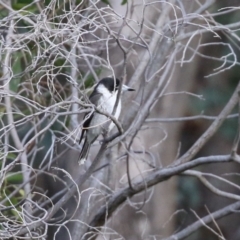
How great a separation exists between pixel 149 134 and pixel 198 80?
8.22 feet

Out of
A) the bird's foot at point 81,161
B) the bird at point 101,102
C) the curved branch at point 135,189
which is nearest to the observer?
the curved branch at point 135,189

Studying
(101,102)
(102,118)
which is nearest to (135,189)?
(101,102)

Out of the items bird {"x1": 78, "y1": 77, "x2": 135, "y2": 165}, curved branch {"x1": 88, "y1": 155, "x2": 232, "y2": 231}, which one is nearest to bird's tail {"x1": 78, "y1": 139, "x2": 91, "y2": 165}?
bird {"x1": 78, "y1": 77, "x2": 135, "y2": 165}

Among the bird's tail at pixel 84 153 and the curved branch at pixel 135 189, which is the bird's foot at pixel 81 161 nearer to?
the bird's tail at pixel 84 153

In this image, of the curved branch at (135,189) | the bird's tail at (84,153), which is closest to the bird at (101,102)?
the bird's tail at (84,153)

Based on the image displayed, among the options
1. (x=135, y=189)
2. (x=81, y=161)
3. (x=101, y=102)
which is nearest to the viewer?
(x=135, y=189)

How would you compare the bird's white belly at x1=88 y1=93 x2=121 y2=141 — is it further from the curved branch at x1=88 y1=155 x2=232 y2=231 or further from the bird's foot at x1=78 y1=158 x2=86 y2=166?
the curved branch at x1=88 y1=155 x2=232 y2=231

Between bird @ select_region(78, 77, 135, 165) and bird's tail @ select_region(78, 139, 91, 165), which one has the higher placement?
bird @ select_region(78, 77, 135, 165)

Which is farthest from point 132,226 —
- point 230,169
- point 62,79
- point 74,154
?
point 230,169

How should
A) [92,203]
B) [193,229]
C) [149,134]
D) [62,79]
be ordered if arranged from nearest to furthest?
[193,229]
[92,203]
[62,79]
[149,134]

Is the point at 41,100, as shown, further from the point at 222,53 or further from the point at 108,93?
the point at 222,53

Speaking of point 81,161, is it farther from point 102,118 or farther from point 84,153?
point 102,118

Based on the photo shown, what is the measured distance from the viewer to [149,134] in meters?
7.56

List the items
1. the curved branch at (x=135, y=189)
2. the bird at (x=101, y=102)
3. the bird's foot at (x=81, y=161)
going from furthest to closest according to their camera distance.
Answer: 1. the bird's foot at (x=81, y=161)
2. the bird at (x=101, y=102)
3. the curved branch at (x=135, y=189)
